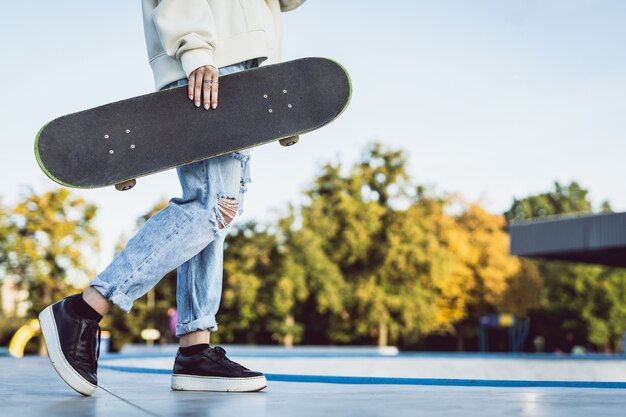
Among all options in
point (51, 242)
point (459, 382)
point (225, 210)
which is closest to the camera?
point (225, 210)

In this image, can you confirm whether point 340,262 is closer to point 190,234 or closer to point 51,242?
point 51,242

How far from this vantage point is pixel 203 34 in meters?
2.59

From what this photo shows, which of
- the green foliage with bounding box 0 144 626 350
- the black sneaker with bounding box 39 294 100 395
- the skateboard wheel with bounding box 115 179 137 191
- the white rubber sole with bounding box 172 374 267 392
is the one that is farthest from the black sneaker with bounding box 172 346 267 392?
the green foliage with bounding box 0 144 626 350

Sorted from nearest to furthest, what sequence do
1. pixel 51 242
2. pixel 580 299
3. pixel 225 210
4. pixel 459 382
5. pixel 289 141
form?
pixel 225 210 < pixel 289 141 < pixel 459 382 < pixel 51 242 < pixel 580 299

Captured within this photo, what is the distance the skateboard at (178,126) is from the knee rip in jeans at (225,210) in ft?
0.55

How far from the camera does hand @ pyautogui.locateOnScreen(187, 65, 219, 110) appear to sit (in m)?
2.58

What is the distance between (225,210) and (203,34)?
645mm

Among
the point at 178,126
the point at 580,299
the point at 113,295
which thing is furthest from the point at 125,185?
the point at 580,299

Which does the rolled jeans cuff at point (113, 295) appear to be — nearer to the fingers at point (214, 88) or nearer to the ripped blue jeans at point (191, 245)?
the ripped blue jeans at point (191, 245)

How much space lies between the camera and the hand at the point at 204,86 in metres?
2.58

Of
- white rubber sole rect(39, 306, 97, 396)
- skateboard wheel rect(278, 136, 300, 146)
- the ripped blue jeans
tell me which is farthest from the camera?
skateboard wheel rect(278, 136, 300, 146)

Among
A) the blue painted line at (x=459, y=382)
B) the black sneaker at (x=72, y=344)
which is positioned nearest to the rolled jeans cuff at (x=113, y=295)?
the black sneaker at (x=72, y=344)

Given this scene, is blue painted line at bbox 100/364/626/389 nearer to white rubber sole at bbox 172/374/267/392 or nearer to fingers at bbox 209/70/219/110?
white rubber sole at bbox 172/374/267/392

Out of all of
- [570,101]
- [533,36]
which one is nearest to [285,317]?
[533,36]
